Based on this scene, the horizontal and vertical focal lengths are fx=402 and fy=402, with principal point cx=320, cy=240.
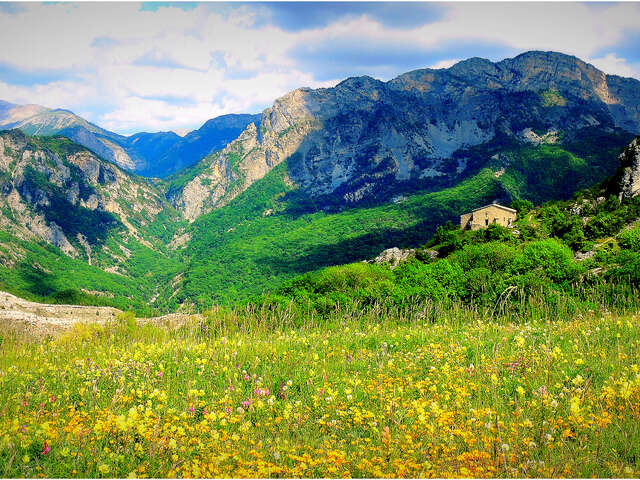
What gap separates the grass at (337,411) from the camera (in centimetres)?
468

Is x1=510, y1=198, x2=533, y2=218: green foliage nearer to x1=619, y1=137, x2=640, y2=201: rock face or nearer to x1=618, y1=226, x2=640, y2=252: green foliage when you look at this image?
x1=619, y1=137, x2=640, y2=201: rock face

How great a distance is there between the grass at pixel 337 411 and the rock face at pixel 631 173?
2252 inches

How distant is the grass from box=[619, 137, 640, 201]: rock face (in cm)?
5720

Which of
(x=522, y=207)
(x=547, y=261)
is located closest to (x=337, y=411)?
(x=547, y=261)

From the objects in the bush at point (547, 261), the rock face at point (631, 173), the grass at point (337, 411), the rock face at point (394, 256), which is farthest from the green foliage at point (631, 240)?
the grass at point (337, 411)

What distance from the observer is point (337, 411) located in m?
5.70

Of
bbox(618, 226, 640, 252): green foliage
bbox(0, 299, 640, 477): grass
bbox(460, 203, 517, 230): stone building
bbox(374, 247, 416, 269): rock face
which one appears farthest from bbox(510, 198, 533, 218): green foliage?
bbox(0, 299, 640, 477): grass

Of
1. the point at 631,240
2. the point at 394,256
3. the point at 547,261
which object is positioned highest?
the point at 631,240

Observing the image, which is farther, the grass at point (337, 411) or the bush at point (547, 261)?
the bush at point (547, 261)

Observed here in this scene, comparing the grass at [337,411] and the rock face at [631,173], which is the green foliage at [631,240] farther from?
the grass at [337,411]

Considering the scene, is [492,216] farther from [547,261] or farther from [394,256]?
[547,261]

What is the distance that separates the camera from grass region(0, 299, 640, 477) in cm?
468

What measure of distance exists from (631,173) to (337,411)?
65.1m

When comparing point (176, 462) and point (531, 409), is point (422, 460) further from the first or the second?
point (176, 462)
